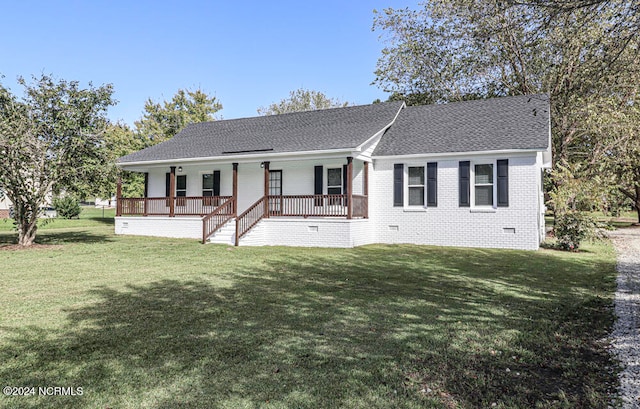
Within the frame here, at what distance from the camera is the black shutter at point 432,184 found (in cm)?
1511

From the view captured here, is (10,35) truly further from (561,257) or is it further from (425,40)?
(425,40)

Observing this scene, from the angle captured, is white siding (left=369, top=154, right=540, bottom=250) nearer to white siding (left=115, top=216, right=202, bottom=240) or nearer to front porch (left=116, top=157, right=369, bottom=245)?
front porch (left=116, top=157, right=369, bottom=245)

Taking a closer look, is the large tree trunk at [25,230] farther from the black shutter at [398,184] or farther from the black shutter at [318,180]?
the black shutter at [398,184]

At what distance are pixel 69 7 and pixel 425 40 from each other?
61.4 feet

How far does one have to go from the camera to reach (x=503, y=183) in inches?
556

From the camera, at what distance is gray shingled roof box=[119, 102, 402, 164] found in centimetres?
1603

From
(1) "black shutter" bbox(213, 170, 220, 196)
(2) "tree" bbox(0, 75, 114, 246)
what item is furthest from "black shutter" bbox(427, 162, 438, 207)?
(2) "tree" bbox(0, 75, 114, 246)

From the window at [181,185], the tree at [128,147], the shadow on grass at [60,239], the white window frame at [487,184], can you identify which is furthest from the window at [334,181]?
the tree at [128,147]

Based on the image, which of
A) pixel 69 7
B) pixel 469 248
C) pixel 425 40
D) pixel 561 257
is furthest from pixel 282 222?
pixel 425 40

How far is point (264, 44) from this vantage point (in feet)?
71.5

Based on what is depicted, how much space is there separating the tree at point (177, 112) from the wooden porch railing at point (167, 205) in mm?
13724

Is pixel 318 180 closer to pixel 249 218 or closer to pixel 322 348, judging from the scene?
pixel 249 218

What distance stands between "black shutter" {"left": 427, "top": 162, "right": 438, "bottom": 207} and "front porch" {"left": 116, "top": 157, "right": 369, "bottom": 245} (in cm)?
230

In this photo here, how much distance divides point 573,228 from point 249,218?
37.4 ft
